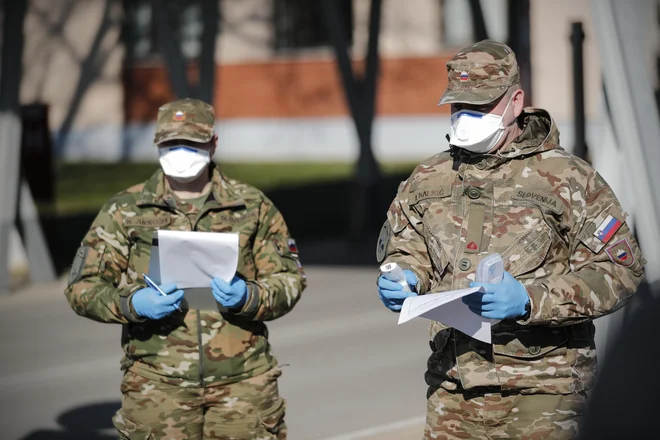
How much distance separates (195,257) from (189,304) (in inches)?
9.6

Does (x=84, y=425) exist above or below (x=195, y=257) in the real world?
below

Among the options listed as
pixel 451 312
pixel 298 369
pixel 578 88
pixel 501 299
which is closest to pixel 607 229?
pixel 501 299

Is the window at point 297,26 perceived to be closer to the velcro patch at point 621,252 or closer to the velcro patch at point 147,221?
the velcro patch at point 147,221

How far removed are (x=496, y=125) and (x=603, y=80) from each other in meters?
3.21

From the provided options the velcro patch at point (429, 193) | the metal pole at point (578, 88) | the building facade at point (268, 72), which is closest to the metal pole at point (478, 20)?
the metal pole at point (578, 88)

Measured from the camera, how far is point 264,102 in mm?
30375

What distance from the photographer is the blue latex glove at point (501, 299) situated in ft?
11.5

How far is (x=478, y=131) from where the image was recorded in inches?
152

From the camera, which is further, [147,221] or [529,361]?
[147,221]

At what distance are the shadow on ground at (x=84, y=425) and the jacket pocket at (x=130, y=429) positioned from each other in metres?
2.83

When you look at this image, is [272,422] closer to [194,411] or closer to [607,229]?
A: [194,411]

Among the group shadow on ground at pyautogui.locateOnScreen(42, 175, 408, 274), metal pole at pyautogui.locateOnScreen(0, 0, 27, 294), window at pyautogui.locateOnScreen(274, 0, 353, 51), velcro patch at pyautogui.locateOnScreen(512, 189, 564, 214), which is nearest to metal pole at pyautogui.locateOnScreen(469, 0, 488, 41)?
shadow on ground at pyautogui.locateOnScreen(42, 175, 408, 274)

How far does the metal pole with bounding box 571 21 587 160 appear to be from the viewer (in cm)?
718

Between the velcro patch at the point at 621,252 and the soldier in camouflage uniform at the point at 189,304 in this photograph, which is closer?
the velcro patch at the point at 621,252
